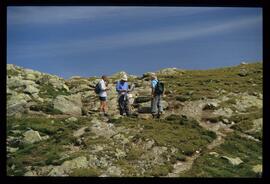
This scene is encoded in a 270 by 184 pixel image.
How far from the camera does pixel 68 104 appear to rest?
2198cm

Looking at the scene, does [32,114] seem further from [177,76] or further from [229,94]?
[229,94]

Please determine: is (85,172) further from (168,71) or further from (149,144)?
(168,71)

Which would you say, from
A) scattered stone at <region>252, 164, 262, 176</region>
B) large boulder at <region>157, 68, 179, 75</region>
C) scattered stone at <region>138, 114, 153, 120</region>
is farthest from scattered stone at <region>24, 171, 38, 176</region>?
scattered stone at <region>252, 164, 262, 176</region>

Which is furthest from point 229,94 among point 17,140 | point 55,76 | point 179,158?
point 17,140

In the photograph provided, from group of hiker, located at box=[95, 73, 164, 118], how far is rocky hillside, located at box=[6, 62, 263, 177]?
0.73ft

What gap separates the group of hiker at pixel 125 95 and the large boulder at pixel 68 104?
1.46 metres

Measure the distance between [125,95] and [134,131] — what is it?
1575mm

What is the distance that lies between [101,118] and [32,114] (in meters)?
2.88

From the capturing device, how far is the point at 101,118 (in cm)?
2108

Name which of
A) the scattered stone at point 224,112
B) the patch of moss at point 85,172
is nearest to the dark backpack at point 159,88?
the scattered stone at point 224,112

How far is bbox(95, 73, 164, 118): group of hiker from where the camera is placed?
2012 centimetres

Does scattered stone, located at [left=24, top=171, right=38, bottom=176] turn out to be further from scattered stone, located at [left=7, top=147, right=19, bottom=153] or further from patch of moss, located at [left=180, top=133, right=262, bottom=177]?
patch of moss, located at [left=180, top=133, right=262, bottom=177]

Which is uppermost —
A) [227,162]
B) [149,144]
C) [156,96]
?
[156,96]
